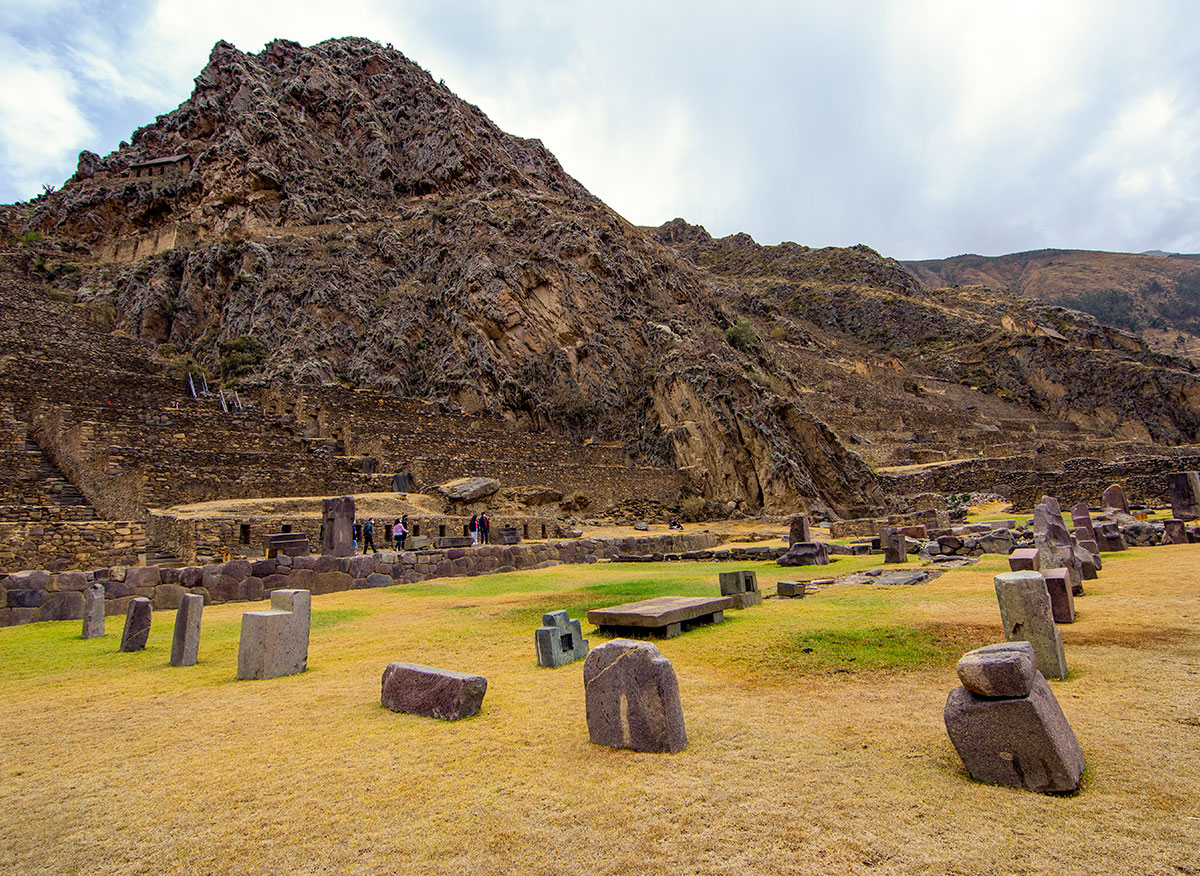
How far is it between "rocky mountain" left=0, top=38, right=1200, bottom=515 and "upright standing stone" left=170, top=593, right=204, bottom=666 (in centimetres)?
2676

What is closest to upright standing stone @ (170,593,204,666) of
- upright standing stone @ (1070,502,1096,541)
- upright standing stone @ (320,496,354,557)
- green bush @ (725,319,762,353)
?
upright standing stone @ (320,496,354,557)

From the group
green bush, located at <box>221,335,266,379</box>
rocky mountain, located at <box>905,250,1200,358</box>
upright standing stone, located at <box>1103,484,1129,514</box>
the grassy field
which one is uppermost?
rocky mountain, located at <box>905,250,1200,358</box>

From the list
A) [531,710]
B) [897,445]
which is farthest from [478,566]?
[897,445]

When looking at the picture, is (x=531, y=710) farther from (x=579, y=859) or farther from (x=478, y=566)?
(x=478, y=566)

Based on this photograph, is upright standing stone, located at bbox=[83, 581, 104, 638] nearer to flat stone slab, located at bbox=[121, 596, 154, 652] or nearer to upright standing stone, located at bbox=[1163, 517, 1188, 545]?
flat stone slab, located at bbox=[121, 596, 154, 652]

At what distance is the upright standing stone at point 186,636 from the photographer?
7848 millimetres

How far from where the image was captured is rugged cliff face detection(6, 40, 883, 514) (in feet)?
113

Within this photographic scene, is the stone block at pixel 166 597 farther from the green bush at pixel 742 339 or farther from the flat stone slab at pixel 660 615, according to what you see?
the green bush at pixel 742 339

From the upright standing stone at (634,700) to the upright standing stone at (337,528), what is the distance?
1468 centimetres

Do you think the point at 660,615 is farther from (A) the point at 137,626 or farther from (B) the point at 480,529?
(B) the point at 480,529

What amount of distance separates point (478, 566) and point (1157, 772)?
16.9 m

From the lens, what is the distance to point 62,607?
11492mm

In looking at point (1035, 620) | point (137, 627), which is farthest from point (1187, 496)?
point (137, 627)

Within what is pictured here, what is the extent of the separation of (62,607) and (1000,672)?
1442 centimetres
